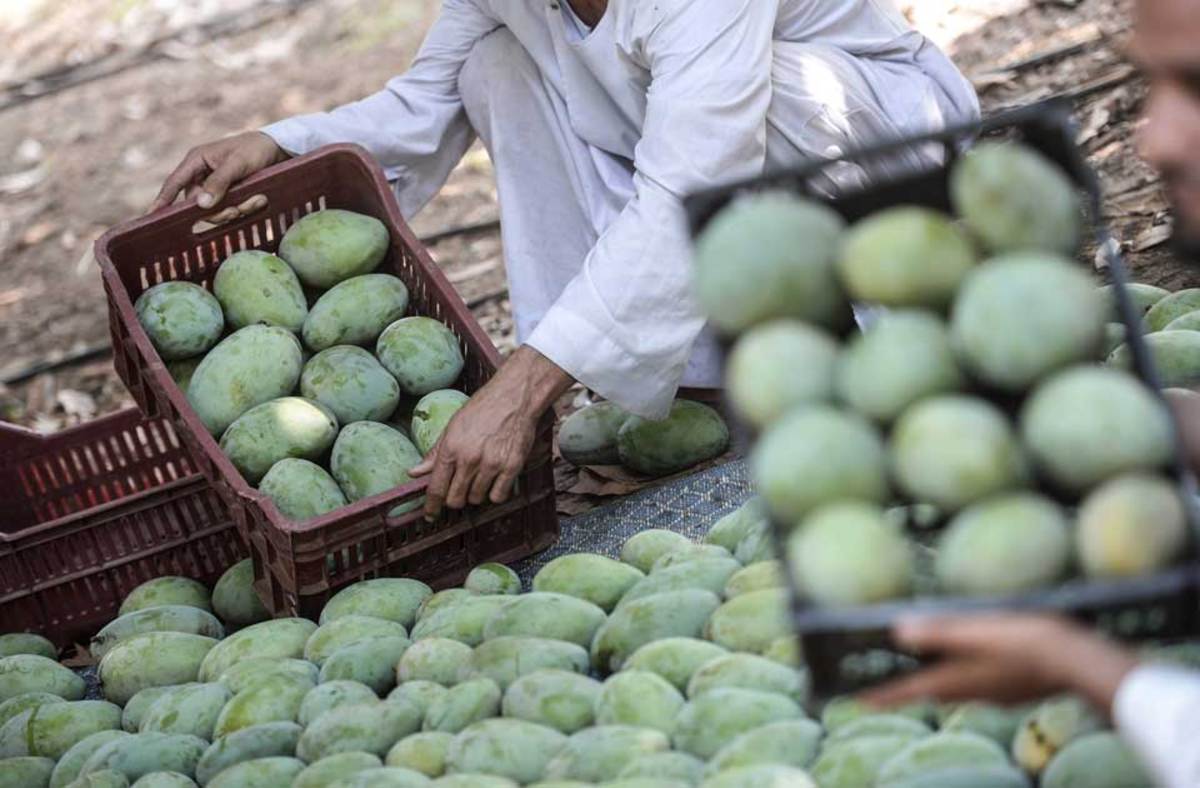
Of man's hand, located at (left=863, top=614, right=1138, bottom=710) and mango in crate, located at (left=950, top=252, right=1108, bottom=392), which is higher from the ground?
mango in crate, located at (left=950, top=252, right=1108, bottom=392)

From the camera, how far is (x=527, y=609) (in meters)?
2.15

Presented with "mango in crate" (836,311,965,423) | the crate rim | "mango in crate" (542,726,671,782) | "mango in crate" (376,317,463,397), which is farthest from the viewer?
"mango in crate" (376,317,463,397)

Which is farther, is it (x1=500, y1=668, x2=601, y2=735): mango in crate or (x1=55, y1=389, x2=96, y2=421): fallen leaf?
(x1=55, y1=389, x2=96, y2=421): fallen leaf

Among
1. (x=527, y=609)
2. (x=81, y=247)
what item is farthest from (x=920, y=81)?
(x=81, y=247)

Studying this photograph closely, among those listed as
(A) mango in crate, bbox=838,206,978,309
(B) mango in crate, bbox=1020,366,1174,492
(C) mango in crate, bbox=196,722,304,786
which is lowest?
(C) mango in crate, bbox=196,722,304,786

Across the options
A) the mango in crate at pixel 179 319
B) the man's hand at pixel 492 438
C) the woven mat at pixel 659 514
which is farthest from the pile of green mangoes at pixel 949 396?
the mango in crate at pixel 179 319

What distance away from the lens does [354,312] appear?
2.90m

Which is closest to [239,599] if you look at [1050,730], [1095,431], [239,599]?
[239,599]

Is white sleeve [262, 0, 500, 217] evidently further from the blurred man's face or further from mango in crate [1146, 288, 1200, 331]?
the blurred man's face

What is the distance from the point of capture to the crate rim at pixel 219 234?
2.46 metres

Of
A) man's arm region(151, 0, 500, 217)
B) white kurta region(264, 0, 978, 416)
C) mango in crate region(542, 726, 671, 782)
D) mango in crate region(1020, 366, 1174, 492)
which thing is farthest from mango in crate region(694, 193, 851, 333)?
man's arm region(151, 0, 500, 217)

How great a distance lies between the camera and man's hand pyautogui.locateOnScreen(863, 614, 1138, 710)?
125 centimetres

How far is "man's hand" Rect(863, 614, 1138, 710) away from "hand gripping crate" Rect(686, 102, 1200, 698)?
0.05ft

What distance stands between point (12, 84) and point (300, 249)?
170 inches
